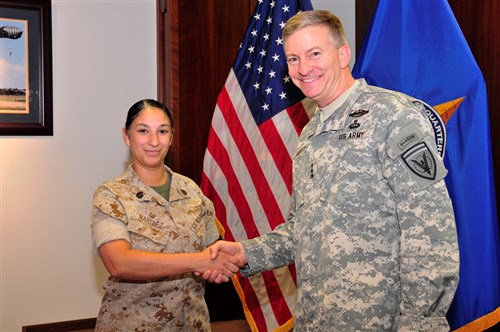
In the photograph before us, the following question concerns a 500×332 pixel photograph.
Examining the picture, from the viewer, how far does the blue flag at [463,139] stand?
212cm

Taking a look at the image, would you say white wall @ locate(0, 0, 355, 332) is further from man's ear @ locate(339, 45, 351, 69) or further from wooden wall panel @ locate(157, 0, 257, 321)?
man's ear @ locate(339, 45, 351, 69)

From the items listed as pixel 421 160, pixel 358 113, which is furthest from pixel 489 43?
pixel 421 160

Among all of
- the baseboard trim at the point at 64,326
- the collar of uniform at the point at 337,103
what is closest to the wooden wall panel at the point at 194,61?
the baseboard trim at the point at 64,326

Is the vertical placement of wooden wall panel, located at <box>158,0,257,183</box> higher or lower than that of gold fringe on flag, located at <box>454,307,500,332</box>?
higher

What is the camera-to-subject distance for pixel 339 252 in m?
1.56

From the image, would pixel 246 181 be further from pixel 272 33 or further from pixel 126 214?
pixel 126 214

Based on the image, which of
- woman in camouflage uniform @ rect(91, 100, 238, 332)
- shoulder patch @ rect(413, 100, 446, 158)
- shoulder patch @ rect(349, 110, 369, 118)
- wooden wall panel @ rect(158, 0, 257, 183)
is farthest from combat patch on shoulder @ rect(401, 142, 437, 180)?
wooden wall panel @ rect(158, 0, 257, 183)

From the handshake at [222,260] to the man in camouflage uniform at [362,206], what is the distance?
1.01 ft

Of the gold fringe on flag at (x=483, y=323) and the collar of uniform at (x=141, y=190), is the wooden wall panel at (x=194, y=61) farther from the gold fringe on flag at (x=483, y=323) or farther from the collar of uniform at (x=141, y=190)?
the gold fringe on flag at (x=483, y=323)

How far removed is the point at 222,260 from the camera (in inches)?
81.1

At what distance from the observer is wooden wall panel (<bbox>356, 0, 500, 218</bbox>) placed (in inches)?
100

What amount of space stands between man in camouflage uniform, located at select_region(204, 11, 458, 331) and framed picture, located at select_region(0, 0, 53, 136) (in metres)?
1.97

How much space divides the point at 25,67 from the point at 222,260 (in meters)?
1.92

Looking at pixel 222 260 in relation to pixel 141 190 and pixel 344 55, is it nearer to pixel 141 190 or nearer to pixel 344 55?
pixel 141 190
